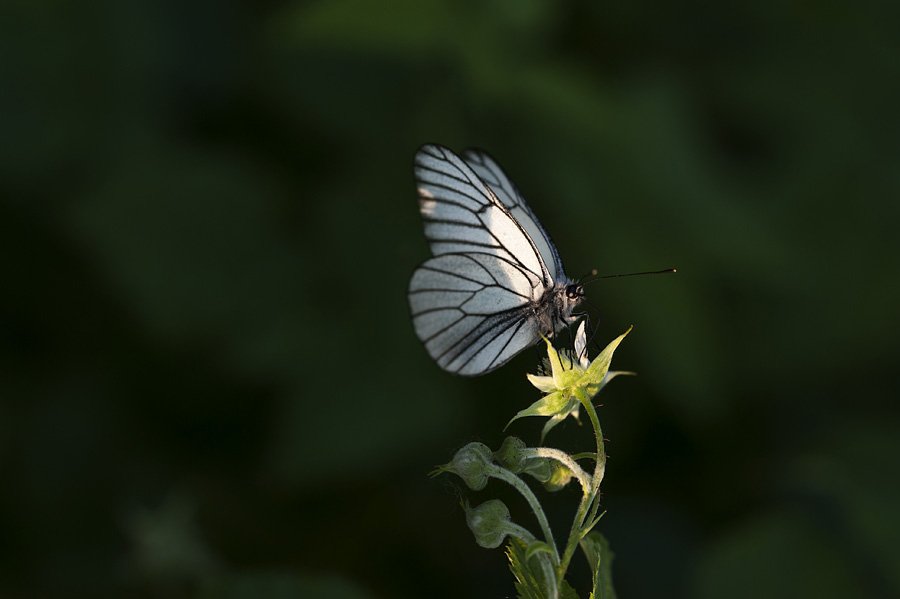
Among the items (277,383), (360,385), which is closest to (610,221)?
(360,385)

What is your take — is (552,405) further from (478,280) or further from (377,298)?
(377,298)

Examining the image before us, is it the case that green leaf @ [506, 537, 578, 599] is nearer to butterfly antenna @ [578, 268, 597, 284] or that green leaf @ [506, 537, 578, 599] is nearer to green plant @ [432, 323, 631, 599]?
green plant @ [432, 323, 631, 599]

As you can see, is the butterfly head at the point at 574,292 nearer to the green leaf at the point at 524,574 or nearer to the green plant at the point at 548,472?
the green plant at the point at 548,472

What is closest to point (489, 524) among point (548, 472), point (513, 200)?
point (548, 472)

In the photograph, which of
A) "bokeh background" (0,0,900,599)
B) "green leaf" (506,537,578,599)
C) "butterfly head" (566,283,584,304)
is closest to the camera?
"green leaf" (506,537,578,599)

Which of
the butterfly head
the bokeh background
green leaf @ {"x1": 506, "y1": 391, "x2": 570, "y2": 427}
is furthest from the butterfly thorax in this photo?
the bokeh background

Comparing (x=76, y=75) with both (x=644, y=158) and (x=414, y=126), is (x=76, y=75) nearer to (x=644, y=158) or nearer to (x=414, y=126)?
(x=414, y=126)
